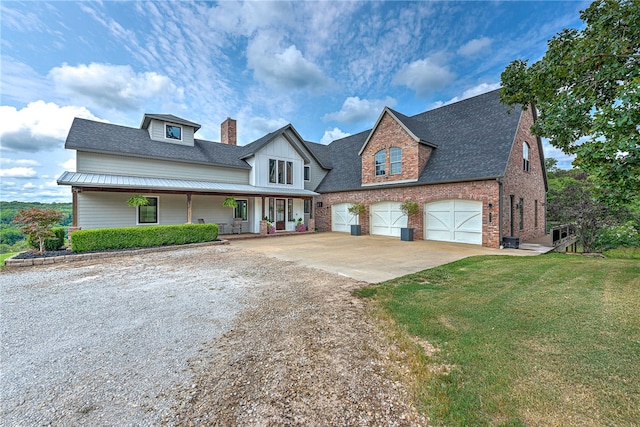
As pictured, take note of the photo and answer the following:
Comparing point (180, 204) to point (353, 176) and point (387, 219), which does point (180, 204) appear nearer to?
point (353, 176)

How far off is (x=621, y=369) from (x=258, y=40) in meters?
18.1

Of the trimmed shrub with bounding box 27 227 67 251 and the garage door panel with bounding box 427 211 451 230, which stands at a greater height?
the garage door panel with bounding box 427 211 451 230

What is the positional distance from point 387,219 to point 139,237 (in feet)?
43.3

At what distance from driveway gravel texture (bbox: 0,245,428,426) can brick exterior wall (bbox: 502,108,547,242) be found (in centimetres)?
1050

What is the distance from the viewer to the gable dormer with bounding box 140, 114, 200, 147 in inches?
629

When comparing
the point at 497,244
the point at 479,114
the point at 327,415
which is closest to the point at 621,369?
the point at 327,415

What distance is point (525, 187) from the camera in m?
14.0

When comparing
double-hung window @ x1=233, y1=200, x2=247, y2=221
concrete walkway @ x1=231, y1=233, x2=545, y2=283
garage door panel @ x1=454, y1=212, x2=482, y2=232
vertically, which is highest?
double-hung window @ x1=233, y1=200, x2=247, y2=221

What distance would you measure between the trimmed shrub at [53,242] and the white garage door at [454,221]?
16.8m

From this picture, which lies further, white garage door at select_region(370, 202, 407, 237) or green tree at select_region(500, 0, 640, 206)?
white garage door at select_region(370, 202, 407, 237)

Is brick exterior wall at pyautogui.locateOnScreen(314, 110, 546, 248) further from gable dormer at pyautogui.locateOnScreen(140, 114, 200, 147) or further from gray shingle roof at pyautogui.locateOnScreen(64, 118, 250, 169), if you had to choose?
gable dormer at pyautogui.locateOnScreen(140, 114, 200, 147)

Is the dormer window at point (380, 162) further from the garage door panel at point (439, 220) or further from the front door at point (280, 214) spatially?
the front door at point (280, 214)

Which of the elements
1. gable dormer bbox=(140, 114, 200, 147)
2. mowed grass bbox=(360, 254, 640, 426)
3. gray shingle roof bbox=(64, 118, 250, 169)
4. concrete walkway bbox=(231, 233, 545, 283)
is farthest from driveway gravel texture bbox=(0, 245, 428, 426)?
gable dormer bbox=(140, 114, 200, 147)

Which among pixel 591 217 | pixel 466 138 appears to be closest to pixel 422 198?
pixel 466 138
